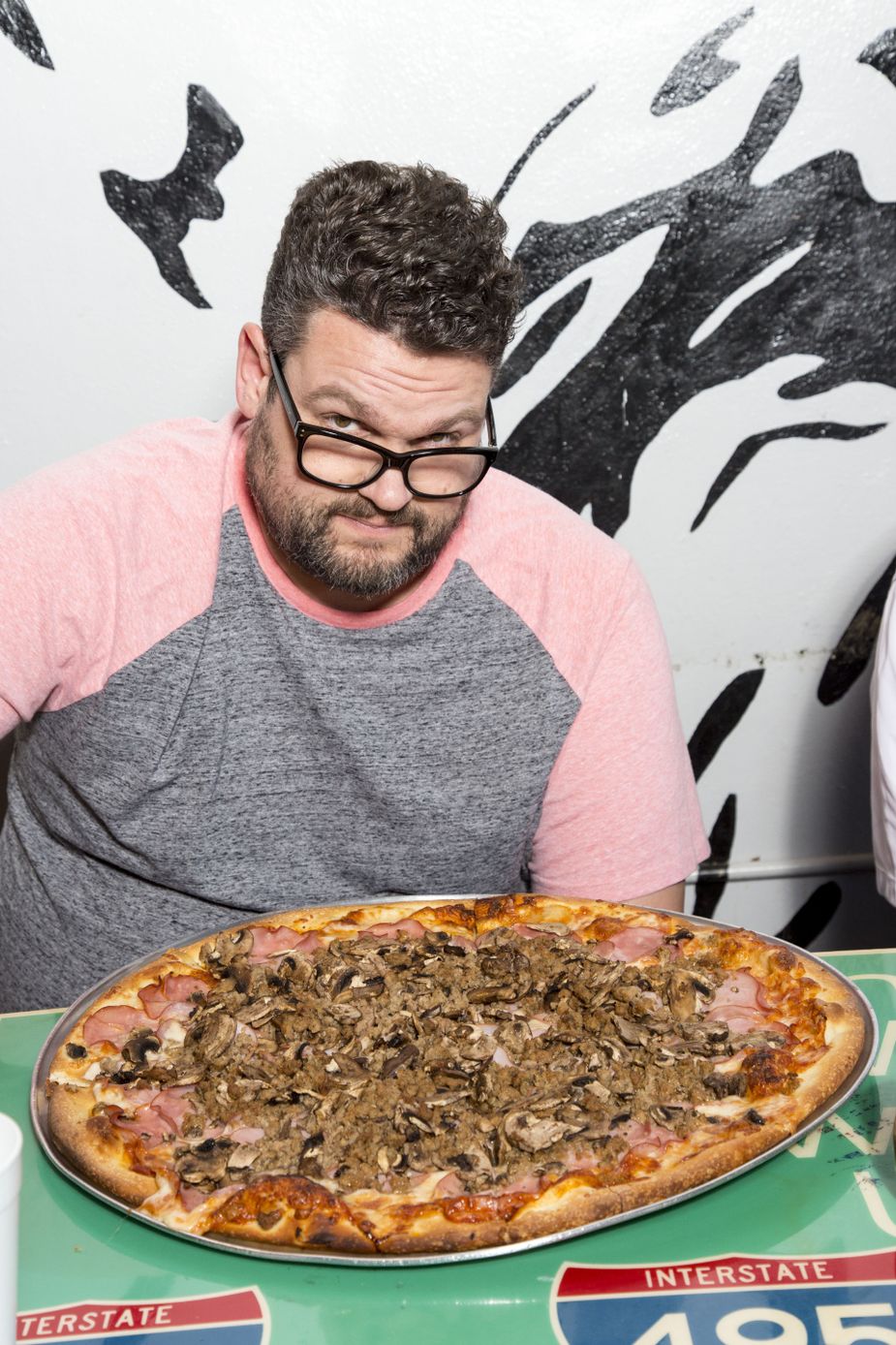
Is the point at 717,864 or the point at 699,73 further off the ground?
the point at 699,73

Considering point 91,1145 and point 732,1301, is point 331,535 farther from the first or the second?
point 732,1301

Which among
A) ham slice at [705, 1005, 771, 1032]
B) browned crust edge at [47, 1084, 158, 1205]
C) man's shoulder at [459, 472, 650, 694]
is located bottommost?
ham slice at [705, 1005, 771, 1032]

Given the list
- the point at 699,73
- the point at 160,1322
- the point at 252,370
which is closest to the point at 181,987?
the point at 160,1322

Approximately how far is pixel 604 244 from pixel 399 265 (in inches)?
39.8

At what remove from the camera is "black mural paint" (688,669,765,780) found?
294 centimetres

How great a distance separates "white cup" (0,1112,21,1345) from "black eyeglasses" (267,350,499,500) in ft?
3.66

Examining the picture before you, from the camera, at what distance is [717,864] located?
306 cm

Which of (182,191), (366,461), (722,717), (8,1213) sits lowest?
(722,717)

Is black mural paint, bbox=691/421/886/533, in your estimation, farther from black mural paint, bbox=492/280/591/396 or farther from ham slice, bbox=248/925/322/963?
ham slice, bbox=248/925/322/963

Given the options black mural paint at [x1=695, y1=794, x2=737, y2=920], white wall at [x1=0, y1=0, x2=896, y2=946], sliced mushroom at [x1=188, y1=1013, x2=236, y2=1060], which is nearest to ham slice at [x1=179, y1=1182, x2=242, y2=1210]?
sliced mushroom at [x1=188, y1=1013, x2=236, y2=1060]

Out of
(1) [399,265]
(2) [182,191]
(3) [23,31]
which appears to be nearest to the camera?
(1) [399,265]

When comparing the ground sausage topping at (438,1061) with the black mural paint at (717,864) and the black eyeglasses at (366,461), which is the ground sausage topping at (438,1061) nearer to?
the black eyeglasses at (366,461)

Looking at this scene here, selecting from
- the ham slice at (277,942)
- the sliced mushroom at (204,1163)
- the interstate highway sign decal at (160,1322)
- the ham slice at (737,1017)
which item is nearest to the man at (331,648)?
the ham slice at (277,942)

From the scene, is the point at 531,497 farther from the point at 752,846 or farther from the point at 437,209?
the point at 752,846
